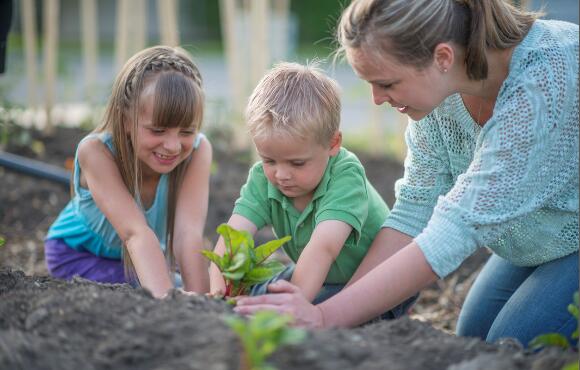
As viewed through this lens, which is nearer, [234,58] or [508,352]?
[508,352]

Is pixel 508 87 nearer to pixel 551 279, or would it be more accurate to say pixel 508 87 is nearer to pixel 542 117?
pixel 542 117

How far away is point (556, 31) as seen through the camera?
8.11 feet

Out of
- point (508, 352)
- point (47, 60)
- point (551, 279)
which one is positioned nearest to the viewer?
point (508, 352)

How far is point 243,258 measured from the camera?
2238mm

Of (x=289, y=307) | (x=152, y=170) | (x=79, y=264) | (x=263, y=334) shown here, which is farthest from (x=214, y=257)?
(x=79, y=264)

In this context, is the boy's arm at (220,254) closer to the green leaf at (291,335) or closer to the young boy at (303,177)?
the young boy at (303,177)

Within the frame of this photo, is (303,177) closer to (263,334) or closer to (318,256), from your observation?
(318,256)

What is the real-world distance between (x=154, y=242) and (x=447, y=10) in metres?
1.32

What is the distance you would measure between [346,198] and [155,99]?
2.58ft

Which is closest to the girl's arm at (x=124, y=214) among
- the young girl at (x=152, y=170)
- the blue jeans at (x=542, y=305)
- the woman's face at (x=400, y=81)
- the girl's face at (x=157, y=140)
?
the young girl at (x=152, y=170)

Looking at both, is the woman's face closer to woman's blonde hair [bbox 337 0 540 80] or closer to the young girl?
woman's blonde hair [bbox 337 0 540 80]

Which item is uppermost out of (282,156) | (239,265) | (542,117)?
(542,117)

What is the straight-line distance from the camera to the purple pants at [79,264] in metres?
3.43

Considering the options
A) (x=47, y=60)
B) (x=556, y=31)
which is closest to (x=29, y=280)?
(x=556, y=31)
